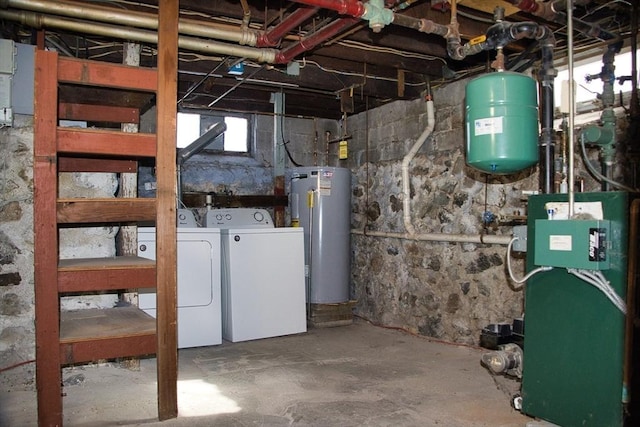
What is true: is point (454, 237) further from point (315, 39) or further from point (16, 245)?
point (16, 245)

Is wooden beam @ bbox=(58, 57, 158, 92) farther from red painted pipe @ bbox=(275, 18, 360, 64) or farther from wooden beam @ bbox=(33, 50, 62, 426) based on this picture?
red painted pipe @ bbox=(275, 18, 360, 64)

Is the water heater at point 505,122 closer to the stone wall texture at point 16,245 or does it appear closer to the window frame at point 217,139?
the stone wall texture at point 16,245

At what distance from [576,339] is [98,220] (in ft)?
7.14

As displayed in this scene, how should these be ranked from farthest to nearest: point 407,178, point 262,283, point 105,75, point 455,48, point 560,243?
point 407,178 < point 262,283 < point 455,48 < point 105,75 < point 560,243

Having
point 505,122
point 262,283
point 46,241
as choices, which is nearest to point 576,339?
point 505,122

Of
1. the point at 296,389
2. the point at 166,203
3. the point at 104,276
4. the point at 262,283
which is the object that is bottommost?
the point at 296,389

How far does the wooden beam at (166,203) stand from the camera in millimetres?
2365

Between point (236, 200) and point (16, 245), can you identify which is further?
point (236, 200)

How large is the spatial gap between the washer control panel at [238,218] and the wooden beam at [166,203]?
6.57 feet

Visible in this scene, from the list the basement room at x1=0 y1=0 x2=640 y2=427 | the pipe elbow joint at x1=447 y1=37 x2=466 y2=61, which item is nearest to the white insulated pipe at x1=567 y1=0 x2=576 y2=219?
the basement room at x1=0 y1=0 x2=640 y2=427

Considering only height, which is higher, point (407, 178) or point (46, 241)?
point (407, 178)

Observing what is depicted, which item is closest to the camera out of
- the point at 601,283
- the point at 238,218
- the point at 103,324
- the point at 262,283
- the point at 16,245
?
the point at 601,283

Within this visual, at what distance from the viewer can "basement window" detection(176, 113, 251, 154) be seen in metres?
4.91

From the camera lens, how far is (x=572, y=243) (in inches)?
81.8
